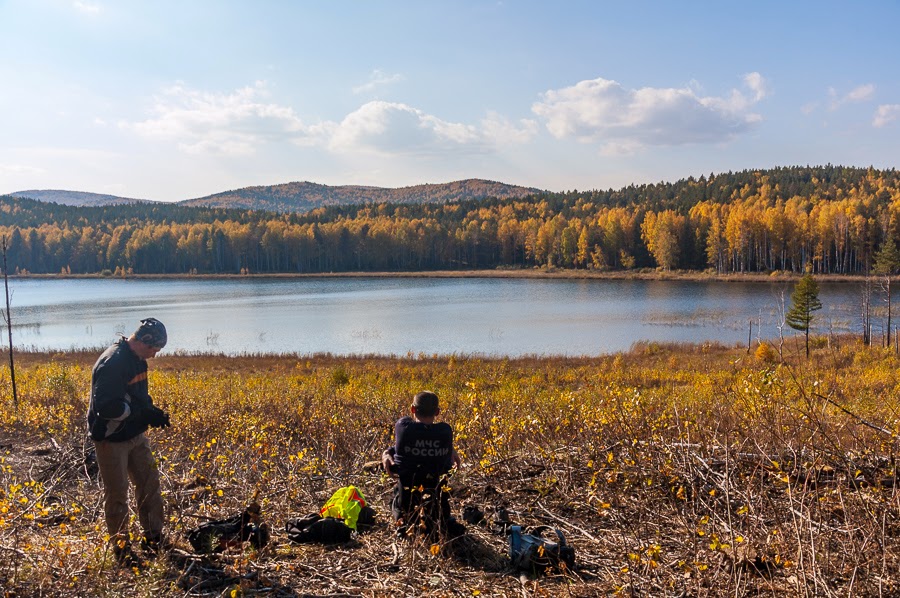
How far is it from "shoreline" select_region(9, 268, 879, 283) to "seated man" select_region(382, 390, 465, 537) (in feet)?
270

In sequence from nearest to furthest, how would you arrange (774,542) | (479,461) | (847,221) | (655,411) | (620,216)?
(774,542) → (479,461) → (655,411) → (847,221) → (620,216)

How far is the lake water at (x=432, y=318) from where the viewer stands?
36.4 metres

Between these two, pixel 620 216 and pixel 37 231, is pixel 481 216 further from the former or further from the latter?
pixel 37 231

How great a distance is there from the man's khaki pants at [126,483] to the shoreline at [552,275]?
274ft

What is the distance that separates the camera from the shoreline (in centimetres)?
8394

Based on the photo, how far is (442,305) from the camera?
57.3 metres

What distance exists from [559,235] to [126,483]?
115 meters

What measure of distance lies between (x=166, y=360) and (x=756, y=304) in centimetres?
4502

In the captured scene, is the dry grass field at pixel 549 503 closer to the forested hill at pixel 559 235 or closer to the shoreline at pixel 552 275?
the forested hill at pixel 559 235

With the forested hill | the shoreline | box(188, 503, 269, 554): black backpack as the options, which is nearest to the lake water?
the shoreline

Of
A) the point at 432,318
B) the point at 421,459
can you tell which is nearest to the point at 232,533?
the point at 421,459

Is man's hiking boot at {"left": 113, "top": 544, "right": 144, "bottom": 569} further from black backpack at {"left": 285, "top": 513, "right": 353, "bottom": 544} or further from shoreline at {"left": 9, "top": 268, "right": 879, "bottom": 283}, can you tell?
shoreline at {"left": 9, "top": 268, "right": 879, "bottom": 283}

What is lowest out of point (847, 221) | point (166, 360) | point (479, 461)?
point (166, 360)

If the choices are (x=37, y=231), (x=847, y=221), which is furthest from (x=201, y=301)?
(x=37, y=231)
